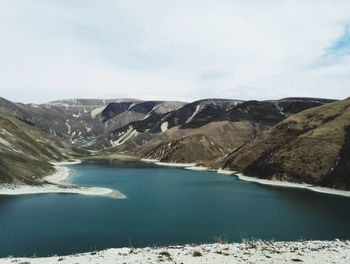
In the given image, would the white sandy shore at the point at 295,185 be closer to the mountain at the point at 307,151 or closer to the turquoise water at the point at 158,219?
the mountain at the point at 307,151

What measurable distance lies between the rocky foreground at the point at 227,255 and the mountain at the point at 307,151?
91.8 m

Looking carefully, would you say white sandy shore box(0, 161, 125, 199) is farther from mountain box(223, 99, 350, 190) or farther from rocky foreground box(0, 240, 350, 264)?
mountain box(223, 99, 350, 190)

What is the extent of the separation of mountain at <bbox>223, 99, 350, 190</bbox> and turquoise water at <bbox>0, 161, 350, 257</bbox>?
2129 cm

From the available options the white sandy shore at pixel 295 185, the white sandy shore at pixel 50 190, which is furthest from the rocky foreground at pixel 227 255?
the white sandy shore at pixel 295 185

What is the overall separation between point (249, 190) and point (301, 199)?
21.4 meters

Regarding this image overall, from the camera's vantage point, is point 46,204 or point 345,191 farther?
point 345,191

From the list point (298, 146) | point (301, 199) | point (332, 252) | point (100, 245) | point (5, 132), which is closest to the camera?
point (332, 252)

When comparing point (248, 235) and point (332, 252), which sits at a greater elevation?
point (332, 252)

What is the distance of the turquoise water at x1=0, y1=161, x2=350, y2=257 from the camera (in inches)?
2228

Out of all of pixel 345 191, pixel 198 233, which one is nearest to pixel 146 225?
pixel 198 233

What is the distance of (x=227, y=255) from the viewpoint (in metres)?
33.8

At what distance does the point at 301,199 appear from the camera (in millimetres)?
105062

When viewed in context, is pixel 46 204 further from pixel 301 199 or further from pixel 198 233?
pixel 301 199

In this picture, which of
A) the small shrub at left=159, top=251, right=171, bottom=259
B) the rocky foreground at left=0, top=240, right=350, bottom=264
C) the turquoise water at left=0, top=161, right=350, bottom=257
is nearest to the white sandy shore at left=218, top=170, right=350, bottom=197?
the turquoise water at left=0, top=161, right=350, bottom=257
